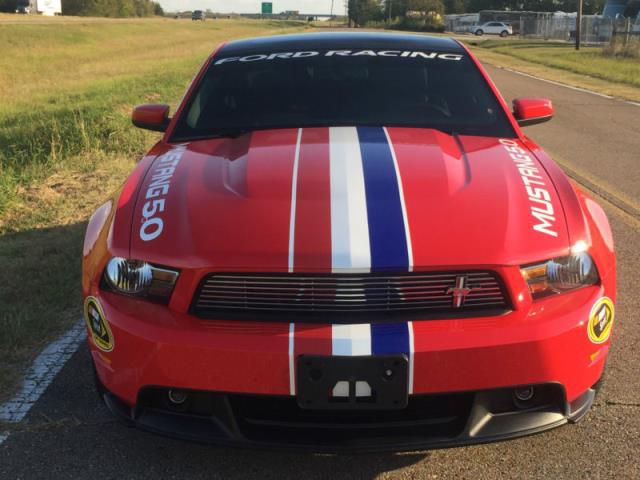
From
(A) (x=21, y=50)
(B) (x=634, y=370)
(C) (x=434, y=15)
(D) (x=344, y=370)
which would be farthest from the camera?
(C) (x=434, y=15)

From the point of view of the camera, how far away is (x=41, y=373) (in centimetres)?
327

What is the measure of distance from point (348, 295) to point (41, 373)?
1.78 m

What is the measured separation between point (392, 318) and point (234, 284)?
0.54 m

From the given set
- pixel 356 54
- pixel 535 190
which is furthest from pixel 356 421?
pixel 356 54

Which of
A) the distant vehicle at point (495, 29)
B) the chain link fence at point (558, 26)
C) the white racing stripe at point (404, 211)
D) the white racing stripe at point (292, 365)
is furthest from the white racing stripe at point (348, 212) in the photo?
the distant vehicle at point (495, 29)

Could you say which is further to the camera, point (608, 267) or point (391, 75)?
point (391, 75)

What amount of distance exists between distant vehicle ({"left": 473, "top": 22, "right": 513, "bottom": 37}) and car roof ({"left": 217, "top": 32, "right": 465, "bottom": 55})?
73.6 meters

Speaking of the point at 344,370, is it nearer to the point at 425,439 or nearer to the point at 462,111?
the point at 425,439

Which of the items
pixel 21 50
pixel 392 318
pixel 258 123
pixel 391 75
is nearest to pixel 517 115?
pixel 391 75

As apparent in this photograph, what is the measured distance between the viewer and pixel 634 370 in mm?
3232

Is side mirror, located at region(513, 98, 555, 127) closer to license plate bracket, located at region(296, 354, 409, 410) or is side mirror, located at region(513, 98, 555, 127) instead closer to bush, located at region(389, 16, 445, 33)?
license plate bracket, located at region(296, 354, 409, 410)

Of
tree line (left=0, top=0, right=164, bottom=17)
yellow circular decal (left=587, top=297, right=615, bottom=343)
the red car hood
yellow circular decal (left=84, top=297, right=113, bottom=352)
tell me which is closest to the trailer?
tree line (left=0, top=0, right=164, bottom=17)

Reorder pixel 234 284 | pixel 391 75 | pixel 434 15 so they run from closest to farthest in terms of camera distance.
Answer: pixel 234 284 → pixel 391 75 → pixel 434 15

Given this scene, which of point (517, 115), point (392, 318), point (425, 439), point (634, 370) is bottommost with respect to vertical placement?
point (634, 370)
